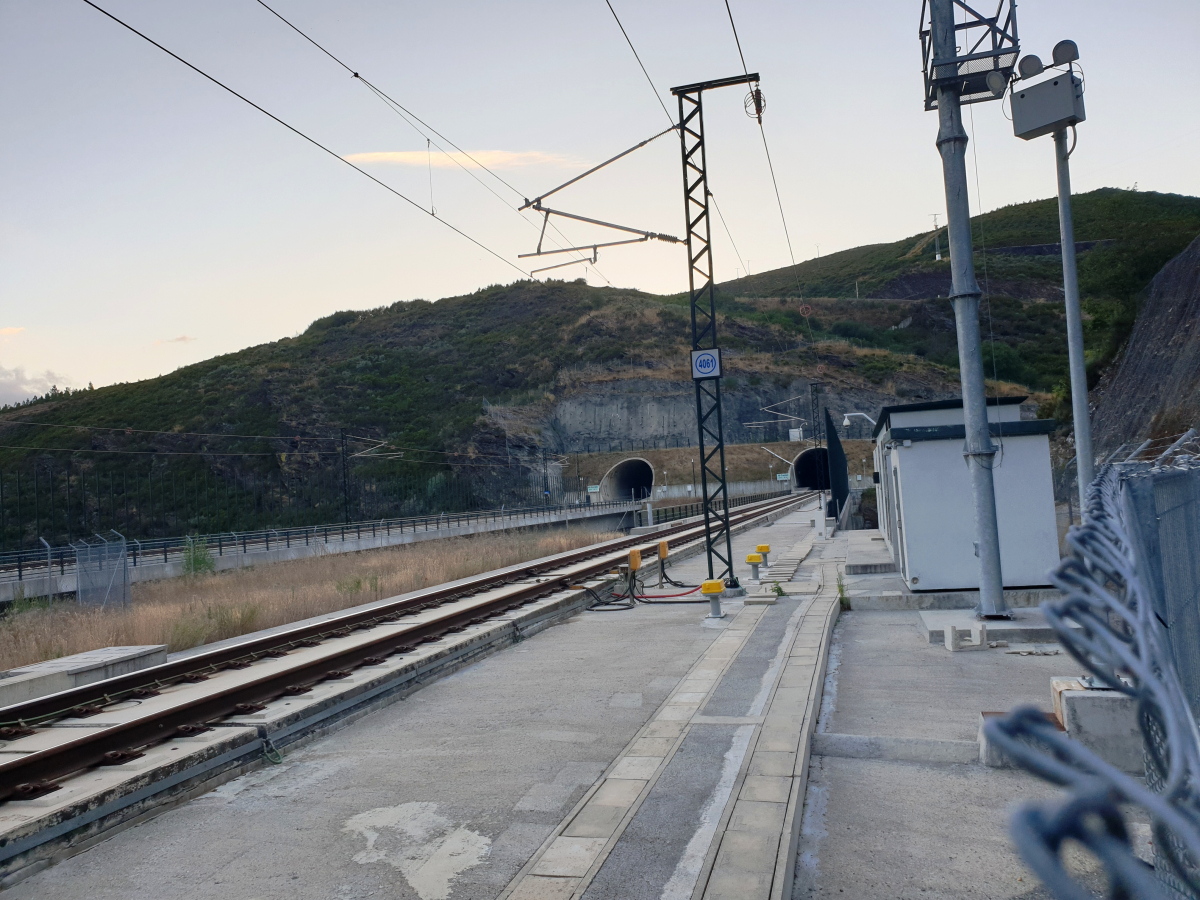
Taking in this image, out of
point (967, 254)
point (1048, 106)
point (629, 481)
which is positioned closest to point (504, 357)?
point (629, 481)

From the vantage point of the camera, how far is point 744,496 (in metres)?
79.6

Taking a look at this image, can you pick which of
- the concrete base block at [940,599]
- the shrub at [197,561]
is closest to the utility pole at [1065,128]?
the concrete base block at [940,599]

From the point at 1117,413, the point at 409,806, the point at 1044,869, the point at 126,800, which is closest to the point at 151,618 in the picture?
the point at 126,800

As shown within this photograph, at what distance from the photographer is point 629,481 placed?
85750mm

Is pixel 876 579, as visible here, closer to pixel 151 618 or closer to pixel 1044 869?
pixel 151 618

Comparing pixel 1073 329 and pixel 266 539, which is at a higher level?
pixel 1073 329

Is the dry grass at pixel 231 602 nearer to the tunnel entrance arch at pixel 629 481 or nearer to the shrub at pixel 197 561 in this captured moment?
the shrub at pixel 197 561

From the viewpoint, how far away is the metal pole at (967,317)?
1225 cm

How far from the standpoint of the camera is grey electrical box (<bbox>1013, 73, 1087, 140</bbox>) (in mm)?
11602

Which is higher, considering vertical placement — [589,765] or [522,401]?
[522,401]

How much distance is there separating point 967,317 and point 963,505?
337 cm

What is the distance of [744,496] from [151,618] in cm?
6759

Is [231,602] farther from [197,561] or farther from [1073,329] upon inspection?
[1073,329]

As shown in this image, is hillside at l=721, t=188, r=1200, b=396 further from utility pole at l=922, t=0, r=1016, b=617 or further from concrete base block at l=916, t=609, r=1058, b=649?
concrete base block at l=916, t=609, r=1058, b=649
